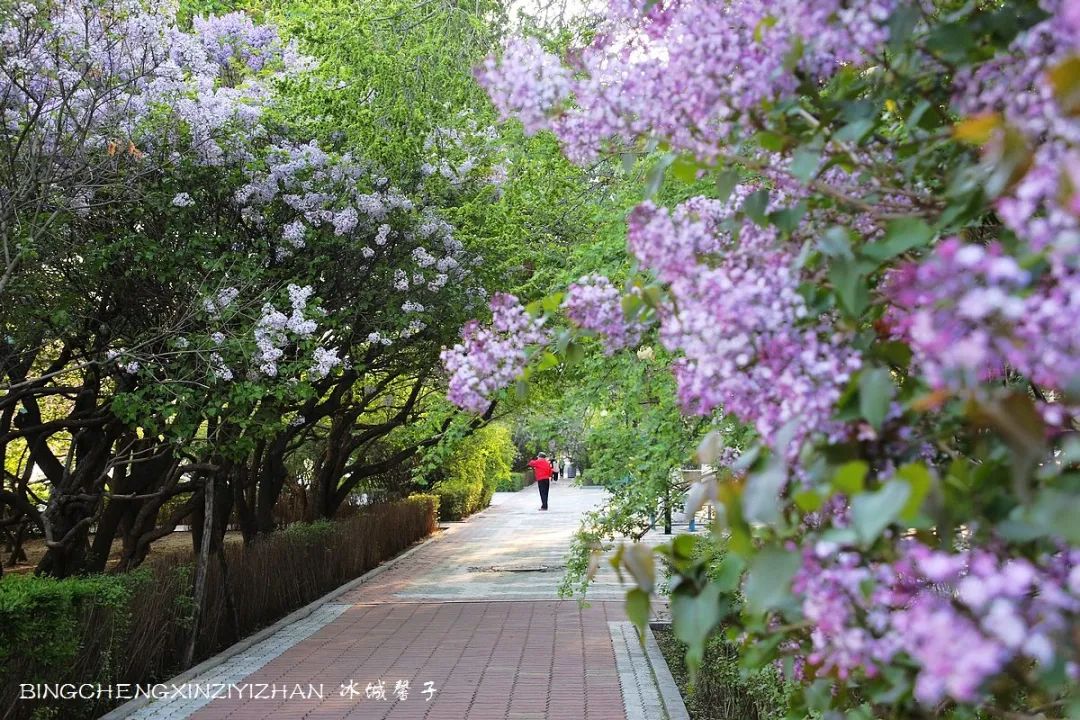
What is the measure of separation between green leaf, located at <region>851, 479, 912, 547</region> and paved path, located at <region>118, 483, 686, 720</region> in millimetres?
5610

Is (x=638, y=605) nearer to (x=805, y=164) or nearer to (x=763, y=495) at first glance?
(x=763, y=495)

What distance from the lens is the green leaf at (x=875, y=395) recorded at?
53.2 inches

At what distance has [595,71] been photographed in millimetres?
2273

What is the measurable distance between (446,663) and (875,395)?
24.6 feet

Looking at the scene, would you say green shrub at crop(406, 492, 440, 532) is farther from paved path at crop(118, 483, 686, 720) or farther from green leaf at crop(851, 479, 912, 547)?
green leaf at crop(851, 479, 912, 547)

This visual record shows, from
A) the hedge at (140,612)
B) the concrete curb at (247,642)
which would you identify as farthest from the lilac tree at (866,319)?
the concrete curb at (247,642)

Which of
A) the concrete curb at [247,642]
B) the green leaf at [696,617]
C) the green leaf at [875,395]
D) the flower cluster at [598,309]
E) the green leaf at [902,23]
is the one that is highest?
the green leaf at [902,23]

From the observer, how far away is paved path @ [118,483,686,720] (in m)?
6.71

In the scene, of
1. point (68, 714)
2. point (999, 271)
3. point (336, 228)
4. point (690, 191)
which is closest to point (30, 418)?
point (336, 228)

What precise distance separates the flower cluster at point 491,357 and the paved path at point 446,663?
4.67 meters

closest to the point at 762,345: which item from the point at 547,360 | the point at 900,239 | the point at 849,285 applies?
the point at 849,285

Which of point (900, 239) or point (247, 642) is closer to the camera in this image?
point (900, 239)

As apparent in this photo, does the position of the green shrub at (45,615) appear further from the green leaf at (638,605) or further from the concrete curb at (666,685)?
the green leaf at (638,605)

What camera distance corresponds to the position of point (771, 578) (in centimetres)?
129
